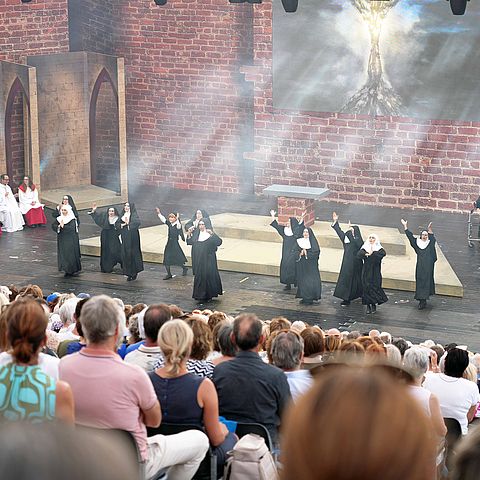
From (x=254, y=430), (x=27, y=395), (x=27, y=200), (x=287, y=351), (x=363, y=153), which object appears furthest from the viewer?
(x=363, y=153)

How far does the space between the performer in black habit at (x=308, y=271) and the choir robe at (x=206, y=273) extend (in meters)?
1.16

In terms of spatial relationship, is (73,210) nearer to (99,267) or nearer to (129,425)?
(99,267)

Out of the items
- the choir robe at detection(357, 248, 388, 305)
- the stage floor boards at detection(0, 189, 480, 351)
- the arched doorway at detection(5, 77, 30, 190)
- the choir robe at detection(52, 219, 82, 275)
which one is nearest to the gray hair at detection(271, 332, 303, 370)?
the stage floor boards at detection(0, 189, 480, 351)

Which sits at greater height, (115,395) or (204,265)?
(115,395)

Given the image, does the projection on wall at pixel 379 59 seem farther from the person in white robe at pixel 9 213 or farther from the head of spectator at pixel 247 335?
the head of spectator at pixel 247 335

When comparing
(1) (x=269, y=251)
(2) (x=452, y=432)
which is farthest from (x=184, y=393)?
(1) (x=269, y=251)

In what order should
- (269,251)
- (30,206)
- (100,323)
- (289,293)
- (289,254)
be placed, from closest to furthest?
(100,323) < (289,293) < (289,254) < (269,251) < (30,206)

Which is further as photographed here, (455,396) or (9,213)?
(9,213)

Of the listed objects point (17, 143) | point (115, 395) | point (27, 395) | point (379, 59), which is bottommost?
point (17, 143)

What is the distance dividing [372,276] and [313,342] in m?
7.41

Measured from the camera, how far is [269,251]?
15930 millimetres

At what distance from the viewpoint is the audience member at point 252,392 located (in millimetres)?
4590

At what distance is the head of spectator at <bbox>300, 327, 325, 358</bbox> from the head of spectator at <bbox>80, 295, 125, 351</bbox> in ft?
7.45

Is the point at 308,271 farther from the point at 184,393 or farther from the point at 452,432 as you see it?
the point at 184,393
